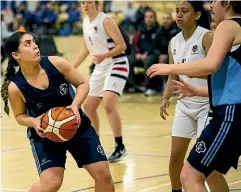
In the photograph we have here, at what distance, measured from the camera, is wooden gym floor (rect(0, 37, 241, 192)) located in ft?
23.7

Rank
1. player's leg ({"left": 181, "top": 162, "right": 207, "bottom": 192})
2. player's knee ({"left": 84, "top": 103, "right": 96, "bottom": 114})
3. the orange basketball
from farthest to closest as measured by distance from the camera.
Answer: player's knee ({"left": 84, "top": 103, "right": 96, "bottom": 114}) → the orange basketball → player's leg ({"left": 181, "top": 162, "right": 207, "bottom": 192})

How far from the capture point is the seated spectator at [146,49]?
596 inches

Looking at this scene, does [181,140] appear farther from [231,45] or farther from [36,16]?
[36,16]

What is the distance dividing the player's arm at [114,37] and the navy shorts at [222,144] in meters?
4.05

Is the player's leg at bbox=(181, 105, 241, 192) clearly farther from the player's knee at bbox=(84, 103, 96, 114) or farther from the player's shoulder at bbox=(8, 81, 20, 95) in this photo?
the player's knee at bbox=(84, 103, 96, 114)

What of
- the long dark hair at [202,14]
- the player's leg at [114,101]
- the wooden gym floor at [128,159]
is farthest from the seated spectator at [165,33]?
the long dark hair at [202,14]

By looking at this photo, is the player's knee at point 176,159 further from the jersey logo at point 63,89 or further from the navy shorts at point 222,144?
the navy shorts at point 222,144

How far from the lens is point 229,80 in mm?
4594

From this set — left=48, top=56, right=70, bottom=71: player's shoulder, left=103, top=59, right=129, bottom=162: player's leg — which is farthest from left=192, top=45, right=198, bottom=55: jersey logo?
left=103, top=59, right=129, bottom=162: player's leg

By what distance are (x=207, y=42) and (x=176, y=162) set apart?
1112mm

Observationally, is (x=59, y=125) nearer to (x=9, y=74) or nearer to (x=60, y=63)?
(x=60, y=63)

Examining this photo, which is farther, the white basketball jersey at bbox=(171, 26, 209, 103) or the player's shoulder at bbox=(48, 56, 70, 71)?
the white basketball jersey at bbox=(171, 26, 209, 103)

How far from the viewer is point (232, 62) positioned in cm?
456

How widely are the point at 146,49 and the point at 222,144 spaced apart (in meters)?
10.9
